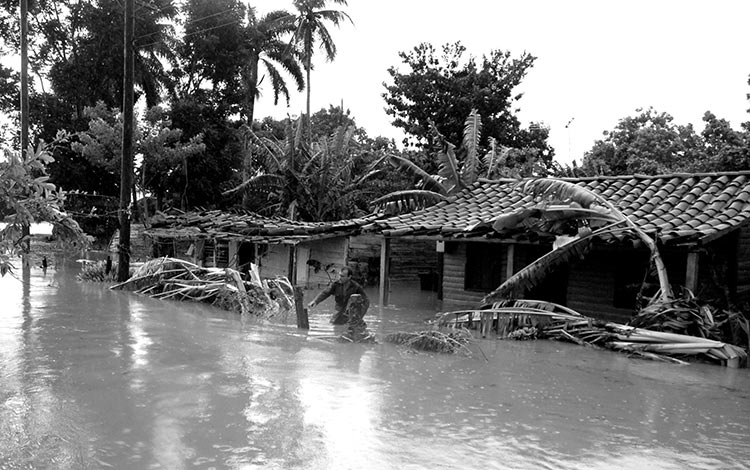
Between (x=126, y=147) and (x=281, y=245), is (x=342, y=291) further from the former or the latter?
(x=281, y=245)

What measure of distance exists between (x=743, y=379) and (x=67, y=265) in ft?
82.3

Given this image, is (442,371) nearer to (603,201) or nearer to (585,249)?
(585,249)

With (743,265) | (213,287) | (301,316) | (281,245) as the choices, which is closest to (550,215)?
(743,265)

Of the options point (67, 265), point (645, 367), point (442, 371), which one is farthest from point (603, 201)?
point (67, 265)

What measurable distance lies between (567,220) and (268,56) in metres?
26.4

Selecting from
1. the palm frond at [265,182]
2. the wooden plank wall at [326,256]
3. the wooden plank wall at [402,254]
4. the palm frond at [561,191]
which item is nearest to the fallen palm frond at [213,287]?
the wooden plank wall at [326,256]

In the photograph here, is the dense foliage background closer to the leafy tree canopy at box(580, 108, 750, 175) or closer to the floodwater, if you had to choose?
the leafy tree canopy at box(580, 108, 750, 175)

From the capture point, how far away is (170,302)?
Answer: 1717cm

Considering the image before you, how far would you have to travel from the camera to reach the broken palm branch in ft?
36.1

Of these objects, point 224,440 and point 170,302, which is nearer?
point 224,440

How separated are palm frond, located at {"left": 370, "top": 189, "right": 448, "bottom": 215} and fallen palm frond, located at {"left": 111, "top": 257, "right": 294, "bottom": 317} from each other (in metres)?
4.50

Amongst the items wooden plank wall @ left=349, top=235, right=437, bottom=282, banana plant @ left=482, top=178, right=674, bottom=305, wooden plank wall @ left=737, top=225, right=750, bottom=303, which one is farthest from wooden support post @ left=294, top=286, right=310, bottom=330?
wooden plank wall @ left=349, top=235, right=437, bottom=282

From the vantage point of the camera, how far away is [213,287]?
16.3m

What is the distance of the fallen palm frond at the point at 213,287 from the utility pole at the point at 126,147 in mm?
608
